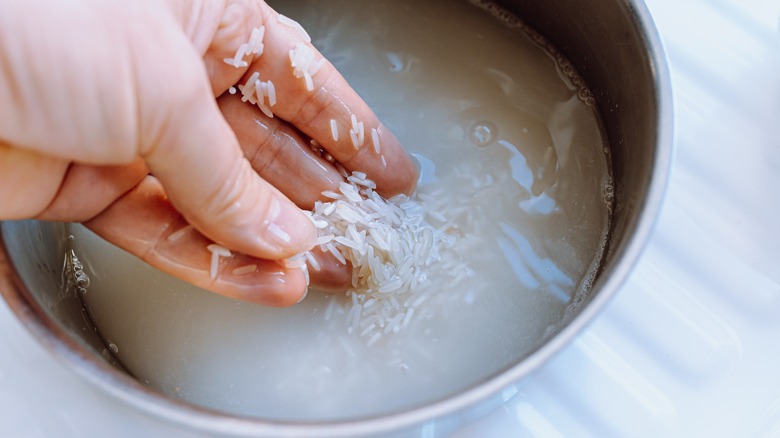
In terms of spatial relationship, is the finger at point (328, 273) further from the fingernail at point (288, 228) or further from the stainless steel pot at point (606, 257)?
the stainless steel pot at point (606, 257)

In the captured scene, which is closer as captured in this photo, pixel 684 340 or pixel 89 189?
pixel 89 189

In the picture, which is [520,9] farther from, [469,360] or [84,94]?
[84,94]

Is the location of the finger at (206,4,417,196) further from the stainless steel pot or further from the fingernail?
the stainless steel pot

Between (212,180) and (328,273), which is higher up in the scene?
(212,180)

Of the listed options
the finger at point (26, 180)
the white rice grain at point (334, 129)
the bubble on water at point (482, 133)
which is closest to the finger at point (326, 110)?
the white rice grain at point (334, 129)

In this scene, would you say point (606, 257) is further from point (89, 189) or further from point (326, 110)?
point (89, 189)

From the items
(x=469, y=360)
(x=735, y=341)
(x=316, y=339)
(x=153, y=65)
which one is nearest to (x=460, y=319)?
(x=469, y=360)

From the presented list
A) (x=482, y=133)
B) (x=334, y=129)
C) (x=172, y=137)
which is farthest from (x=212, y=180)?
(x=482, y=133)
